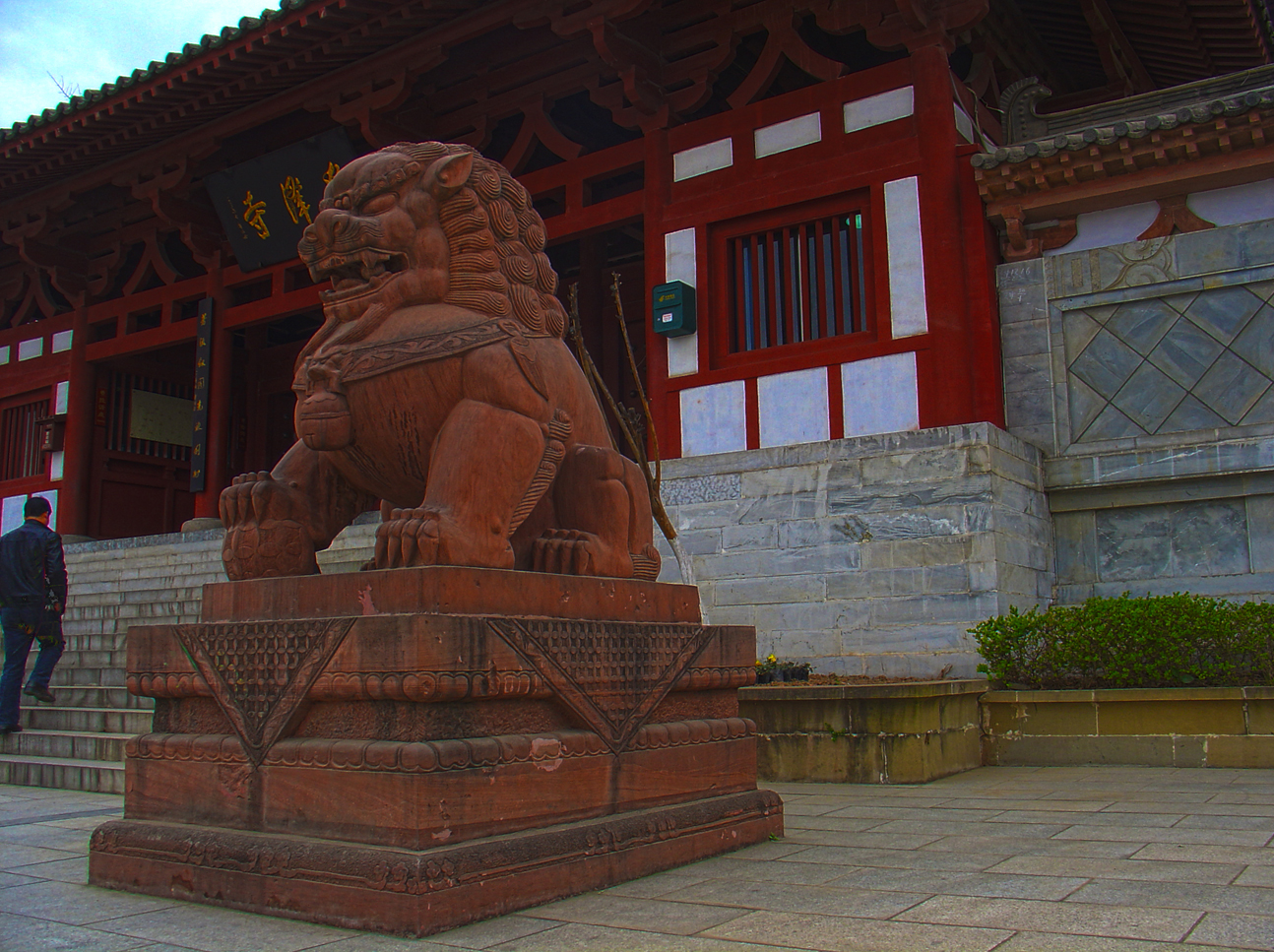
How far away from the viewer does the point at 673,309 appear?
8406mm

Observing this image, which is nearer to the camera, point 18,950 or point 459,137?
point 18,950

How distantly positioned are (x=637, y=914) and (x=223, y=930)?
0.97 meters

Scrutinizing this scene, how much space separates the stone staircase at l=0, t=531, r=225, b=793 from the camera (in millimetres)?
5645

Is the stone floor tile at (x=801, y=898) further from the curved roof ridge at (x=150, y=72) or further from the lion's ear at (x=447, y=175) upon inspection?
the curved roof ridge at (x=150, y=72)

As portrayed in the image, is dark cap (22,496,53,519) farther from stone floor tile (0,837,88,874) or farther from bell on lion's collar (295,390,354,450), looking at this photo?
bell on lion's collar (295,390,354,450)

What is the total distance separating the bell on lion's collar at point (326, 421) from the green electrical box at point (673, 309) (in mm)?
5494

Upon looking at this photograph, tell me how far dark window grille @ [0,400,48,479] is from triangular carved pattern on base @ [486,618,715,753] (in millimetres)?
11894

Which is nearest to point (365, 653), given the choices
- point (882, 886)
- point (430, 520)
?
point (430, 520)

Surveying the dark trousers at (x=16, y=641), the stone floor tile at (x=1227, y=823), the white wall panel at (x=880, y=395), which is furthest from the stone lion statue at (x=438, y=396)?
the white wall panel at (x=880, y=395)

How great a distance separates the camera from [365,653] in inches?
103

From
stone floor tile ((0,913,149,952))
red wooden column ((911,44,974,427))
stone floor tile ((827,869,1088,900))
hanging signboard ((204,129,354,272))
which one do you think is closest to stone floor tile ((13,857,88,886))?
stone floor tile ((0,913,149,952))

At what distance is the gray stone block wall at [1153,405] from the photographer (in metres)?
7.06

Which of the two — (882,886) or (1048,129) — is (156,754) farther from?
(1048,129)

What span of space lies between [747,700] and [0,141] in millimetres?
9278
